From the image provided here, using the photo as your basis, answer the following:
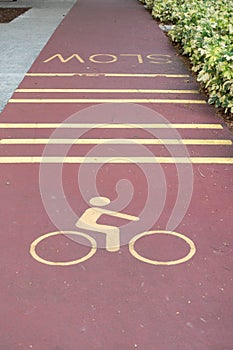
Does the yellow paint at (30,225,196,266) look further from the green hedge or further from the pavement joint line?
the green hedge

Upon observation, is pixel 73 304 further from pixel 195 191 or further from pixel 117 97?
pixel 117 97

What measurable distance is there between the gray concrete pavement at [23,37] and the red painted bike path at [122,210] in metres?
0.42

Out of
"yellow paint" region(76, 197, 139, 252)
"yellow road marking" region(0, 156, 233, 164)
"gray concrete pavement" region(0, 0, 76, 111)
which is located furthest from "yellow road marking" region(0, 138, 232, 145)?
"yellow paint" region(76, 197, 139, 252)

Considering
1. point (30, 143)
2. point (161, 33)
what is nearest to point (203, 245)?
point (30, 143)

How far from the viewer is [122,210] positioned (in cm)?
450

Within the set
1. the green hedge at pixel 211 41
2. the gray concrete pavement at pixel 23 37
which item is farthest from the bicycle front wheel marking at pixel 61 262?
the gray concrete pavement at pixel 23 37

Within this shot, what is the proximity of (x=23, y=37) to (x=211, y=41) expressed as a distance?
6.74 metres

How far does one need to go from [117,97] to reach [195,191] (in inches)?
133

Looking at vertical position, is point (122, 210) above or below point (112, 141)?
above

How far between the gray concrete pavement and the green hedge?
323 cm

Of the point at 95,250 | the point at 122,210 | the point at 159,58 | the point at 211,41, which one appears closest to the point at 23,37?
the point at 159,58

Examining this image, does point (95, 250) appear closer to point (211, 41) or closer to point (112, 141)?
point (112, 141)

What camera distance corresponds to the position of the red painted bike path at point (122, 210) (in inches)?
123

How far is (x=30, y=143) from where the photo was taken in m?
5.98
